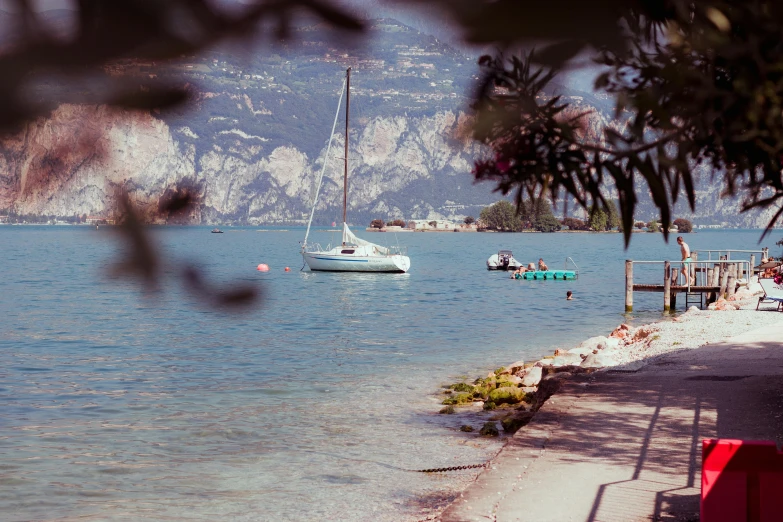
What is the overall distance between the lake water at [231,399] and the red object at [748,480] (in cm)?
334

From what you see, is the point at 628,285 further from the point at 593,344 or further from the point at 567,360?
the point at 567,360

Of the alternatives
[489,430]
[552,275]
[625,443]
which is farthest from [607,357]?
[552,275]

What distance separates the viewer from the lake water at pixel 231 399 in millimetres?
11797

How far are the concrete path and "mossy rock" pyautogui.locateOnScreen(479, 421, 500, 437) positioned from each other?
2.30 meters

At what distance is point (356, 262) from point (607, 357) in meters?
52.9

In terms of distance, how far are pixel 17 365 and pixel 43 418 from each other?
9.10 metres

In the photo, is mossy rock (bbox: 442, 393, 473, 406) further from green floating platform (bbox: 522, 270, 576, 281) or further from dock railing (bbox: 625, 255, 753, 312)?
green floating platform (bbox: 522, 270, 576, 281)

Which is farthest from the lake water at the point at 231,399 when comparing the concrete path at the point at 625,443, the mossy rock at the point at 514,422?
the concrete path at the point at 625,443

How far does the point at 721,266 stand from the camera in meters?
37.0

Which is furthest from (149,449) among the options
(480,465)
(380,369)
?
(380,369)

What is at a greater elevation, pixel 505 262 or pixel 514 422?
pixel 505 262

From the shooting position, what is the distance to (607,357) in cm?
1830

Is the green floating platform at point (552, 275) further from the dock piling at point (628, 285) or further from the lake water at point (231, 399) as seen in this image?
the dock piling at point (628, 285)

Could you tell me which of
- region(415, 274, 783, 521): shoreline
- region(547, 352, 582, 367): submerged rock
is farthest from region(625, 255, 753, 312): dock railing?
region(547, 352, 582, 367): submerged rock
